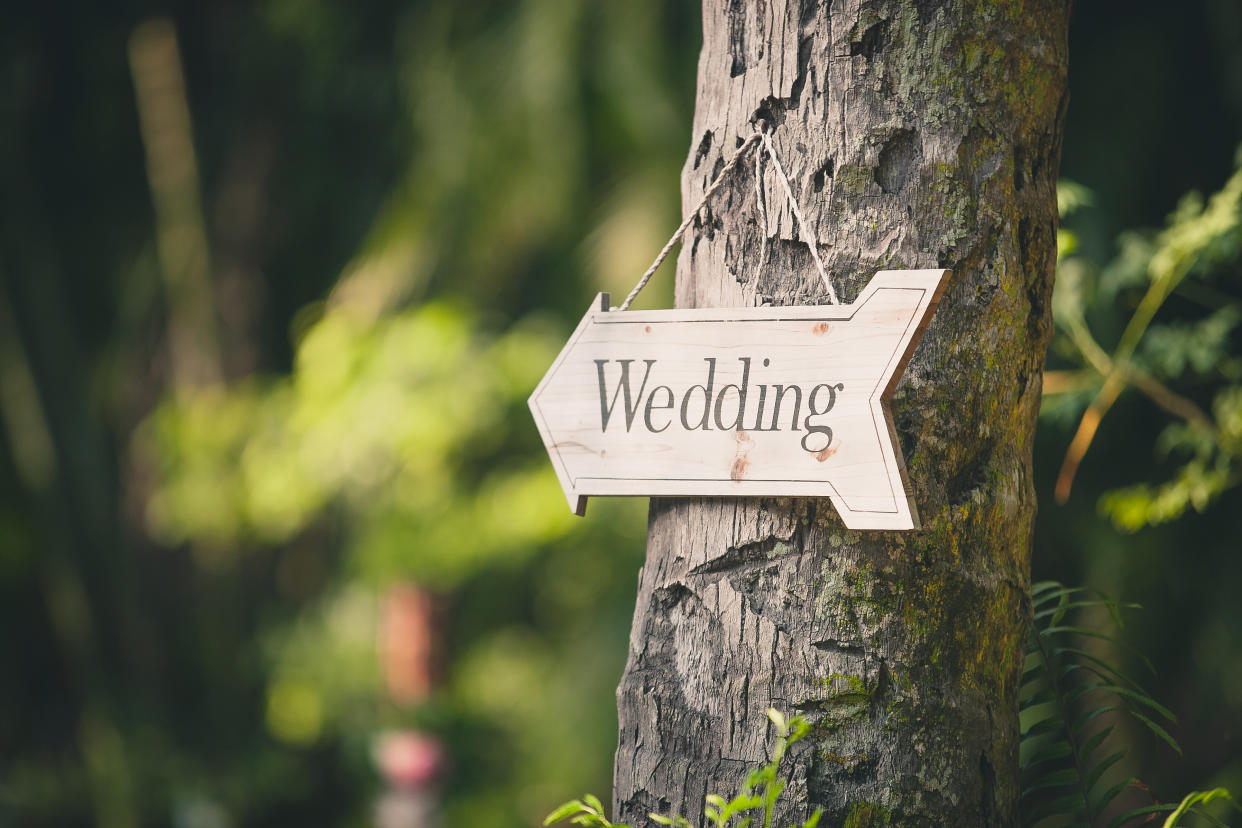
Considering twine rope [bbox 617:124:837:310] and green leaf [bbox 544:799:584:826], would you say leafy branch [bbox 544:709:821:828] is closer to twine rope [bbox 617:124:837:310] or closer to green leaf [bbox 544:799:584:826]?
green leaf [bbox 544:799:584:826]

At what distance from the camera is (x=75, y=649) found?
2934 millimetres

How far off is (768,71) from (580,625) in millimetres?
1960

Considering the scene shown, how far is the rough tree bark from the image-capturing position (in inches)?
23.3

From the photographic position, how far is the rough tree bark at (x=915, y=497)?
0.59 meters

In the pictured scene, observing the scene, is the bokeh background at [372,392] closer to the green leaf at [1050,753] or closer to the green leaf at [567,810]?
the green leaf at [1050,753]

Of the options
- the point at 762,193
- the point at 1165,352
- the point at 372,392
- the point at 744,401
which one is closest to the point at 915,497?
the point at 744,401

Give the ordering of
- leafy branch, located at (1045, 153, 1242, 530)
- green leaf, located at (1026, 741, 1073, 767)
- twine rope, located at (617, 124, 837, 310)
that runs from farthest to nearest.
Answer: leafy branch, located at (1045, 153, 1242, 530) < green leaf, located at (1026, 741, 1073, 767) < twine rope, located at (617, 124, 837, 310)

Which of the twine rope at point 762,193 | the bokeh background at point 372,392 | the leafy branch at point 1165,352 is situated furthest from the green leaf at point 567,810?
the bokeh background at point 372,392

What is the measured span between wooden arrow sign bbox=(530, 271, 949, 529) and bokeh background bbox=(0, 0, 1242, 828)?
22.4 inches

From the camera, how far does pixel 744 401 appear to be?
2.02 ft

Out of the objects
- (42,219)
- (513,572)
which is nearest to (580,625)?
(513,572)

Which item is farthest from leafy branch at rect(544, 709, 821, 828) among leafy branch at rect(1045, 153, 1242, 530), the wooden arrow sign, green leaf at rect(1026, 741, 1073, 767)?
leafy branch at rect(1045, 153, 1242, 530)

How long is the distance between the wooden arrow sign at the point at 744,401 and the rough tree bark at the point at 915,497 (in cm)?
3

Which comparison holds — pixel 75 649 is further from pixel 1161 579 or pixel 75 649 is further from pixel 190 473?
pixel 1161 579
